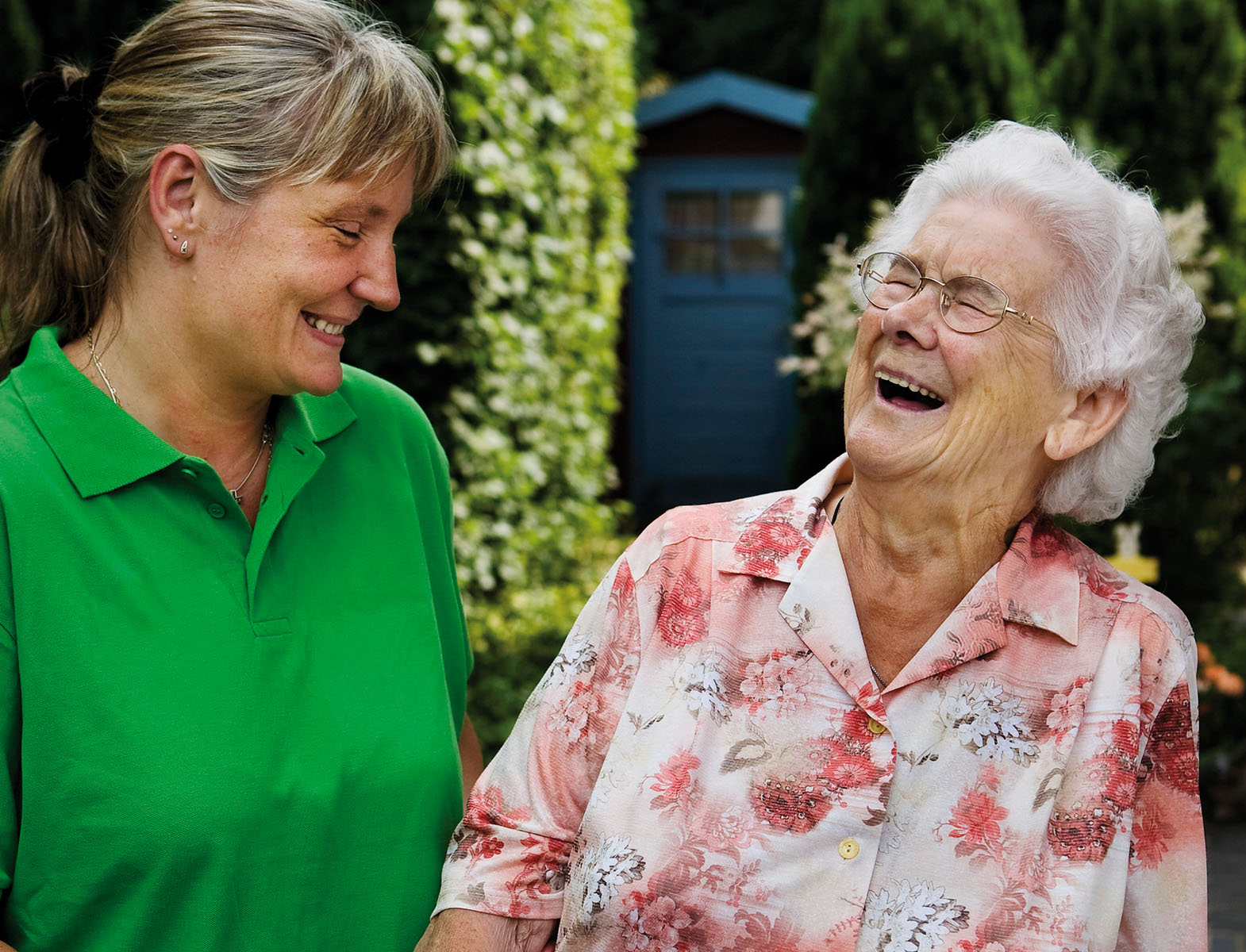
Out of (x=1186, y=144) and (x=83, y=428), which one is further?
(x=1186, y=144)

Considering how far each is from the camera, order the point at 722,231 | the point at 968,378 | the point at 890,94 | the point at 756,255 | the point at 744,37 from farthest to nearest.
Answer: the point at 744,37 < the point at 756,255 < the point at 722,231 < the point at 890,94 < the point at 968,378

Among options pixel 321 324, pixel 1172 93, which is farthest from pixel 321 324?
pixel 1172 93

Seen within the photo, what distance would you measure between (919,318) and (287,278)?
32.2 inches

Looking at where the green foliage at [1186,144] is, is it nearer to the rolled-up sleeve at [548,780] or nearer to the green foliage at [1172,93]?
the green foliage at [1172,93]

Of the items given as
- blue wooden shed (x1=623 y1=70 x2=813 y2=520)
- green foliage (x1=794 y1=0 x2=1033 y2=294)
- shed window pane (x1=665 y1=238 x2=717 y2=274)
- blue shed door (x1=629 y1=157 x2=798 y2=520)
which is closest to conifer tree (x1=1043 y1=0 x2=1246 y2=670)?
green foliage (x1=794 y1=0 x2=1033 y2=294)

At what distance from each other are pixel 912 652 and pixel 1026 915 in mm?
350

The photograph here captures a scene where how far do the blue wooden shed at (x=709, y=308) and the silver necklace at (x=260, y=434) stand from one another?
25.2 feet

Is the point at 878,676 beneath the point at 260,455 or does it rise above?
beneath

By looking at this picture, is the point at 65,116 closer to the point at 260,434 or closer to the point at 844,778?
the point at 260,434

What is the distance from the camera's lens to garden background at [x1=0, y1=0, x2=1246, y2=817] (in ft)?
15.9

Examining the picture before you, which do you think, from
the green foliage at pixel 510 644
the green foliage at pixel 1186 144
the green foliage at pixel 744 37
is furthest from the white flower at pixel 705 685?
the green foliage at pixel 744 37

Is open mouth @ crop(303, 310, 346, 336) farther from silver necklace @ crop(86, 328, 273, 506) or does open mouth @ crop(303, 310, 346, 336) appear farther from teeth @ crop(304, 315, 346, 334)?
silver necklace @ crop(86, 328, 273, 506)

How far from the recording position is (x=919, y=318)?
1671mm

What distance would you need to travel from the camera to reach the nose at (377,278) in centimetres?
172
